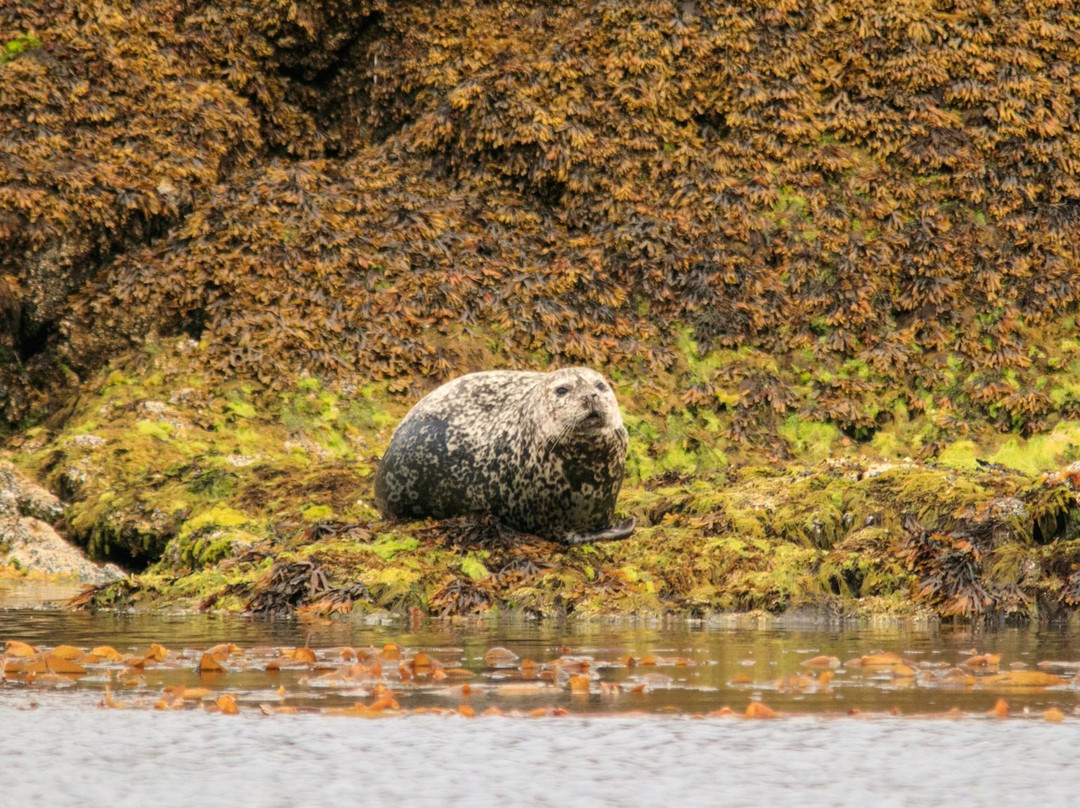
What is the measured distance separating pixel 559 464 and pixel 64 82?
10667mm

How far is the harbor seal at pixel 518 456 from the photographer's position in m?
9.94

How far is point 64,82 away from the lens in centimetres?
1761

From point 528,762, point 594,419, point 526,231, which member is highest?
point 526,231

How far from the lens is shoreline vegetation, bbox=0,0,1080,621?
15633 mm

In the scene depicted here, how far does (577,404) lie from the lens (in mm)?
9719

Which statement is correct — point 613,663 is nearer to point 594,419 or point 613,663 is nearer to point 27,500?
point 594,419

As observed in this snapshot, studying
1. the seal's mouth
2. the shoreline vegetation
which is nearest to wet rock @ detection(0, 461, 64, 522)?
the shoreline vegetation

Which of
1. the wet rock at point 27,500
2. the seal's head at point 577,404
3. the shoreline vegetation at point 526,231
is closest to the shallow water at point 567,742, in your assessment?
the seal's head at point 577,404

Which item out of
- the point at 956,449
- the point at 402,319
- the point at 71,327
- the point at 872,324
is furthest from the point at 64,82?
the point at 956,449

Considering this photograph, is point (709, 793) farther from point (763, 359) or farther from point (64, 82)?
point (64, 82)

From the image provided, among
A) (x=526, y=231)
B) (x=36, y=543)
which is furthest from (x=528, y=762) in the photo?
(x=526, y=231)

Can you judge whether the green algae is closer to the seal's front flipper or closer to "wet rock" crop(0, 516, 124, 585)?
the seal's front flipper

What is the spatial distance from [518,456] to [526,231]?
7945 millimetres

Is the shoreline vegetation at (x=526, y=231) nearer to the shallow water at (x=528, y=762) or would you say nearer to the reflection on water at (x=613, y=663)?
the reflection on water at (x=613, y=663)
